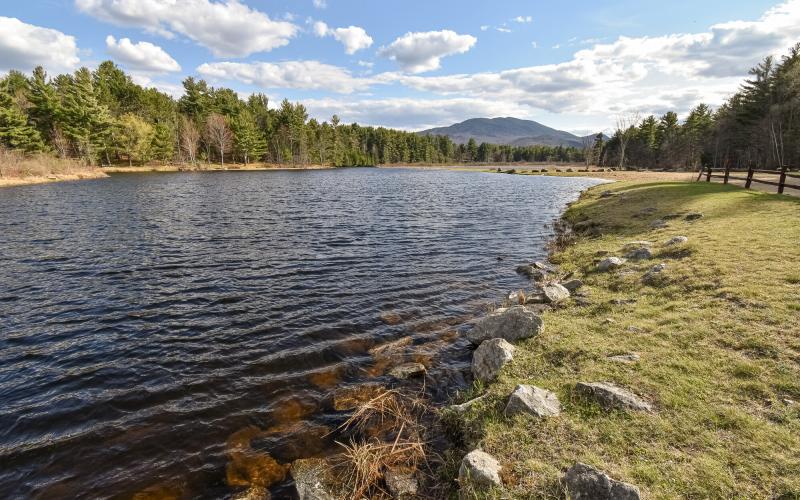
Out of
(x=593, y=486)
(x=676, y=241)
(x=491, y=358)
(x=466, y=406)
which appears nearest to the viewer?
(x=593, y=486)

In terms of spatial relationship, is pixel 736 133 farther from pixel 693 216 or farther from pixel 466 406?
pixel 466 406

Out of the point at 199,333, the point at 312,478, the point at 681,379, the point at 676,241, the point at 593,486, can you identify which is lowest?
the point at 312,478

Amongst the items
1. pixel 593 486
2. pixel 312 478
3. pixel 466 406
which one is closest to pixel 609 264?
pixel 466 406

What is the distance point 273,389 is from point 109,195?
51.8 meters

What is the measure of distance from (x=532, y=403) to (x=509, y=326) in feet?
13.9

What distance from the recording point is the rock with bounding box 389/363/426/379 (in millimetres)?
10656

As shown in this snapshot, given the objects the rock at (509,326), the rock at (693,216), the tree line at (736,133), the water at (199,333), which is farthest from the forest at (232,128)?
the rock at (509,326)

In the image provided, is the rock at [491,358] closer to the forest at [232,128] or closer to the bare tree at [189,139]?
the forest at [232,128]

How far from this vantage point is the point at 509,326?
11.6 m

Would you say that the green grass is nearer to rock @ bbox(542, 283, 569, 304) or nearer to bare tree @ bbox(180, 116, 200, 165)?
rock @ bbox(542, 283, 569, 304)

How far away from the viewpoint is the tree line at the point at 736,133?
72.0 metres

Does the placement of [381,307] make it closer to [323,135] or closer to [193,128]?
[193,128]

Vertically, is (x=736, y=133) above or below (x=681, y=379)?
above

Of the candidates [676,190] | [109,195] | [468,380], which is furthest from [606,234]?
[109,195]
